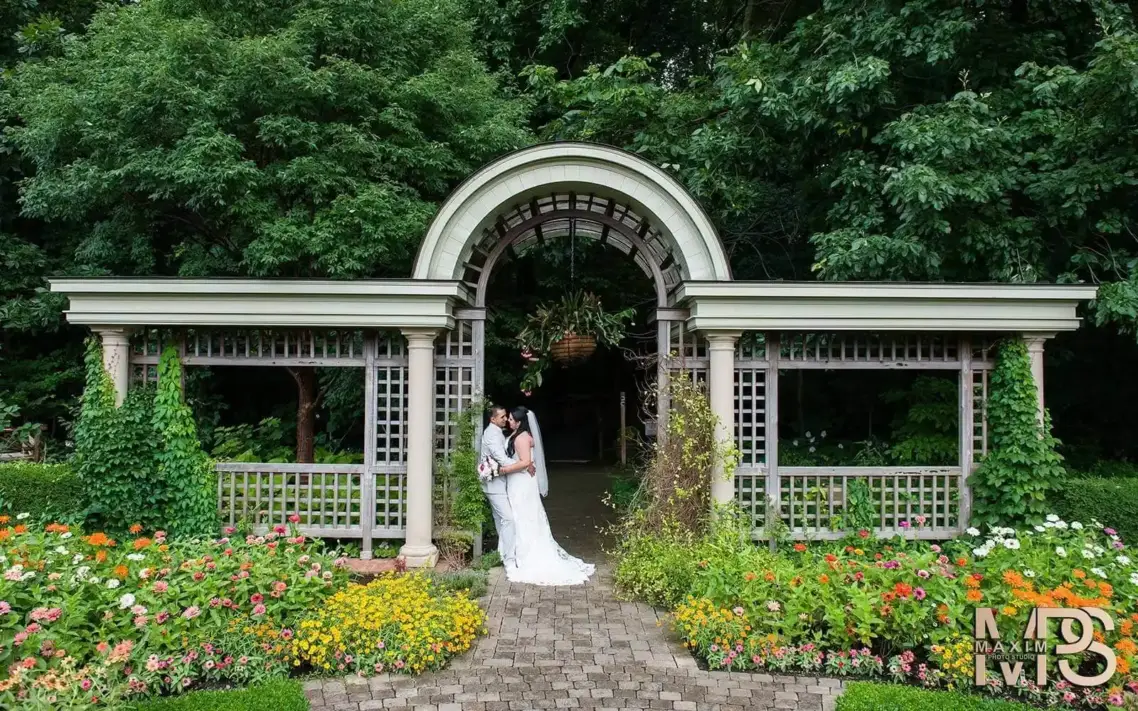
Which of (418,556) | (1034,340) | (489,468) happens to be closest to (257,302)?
(489,468)

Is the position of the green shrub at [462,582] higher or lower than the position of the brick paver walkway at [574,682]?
higher

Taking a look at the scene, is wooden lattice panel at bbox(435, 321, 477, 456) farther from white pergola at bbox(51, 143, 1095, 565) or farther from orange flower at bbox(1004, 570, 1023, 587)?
orange flower at bbox(1004, 570, 1023, 587)

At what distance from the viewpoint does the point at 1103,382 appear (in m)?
10.0

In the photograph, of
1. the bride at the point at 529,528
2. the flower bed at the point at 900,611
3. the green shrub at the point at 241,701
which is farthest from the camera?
the bride at the point at 529,528

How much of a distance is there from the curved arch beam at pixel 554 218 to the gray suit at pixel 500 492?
1463 mm

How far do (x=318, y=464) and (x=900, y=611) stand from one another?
17.0ft

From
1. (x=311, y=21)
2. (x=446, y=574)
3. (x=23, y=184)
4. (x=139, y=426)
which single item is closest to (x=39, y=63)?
(x=23, y=184)

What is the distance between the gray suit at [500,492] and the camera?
6754 mm

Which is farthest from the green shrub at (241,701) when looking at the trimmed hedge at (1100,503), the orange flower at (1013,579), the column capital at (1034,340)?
the column capital at (1034,340)

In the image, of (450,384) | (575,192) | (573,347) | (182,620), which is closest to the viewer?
(182,620)

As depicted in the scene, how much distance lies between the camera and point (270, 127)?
871 centimetres

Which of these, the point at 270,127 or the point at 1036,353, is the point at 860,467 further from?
the point at 270,127

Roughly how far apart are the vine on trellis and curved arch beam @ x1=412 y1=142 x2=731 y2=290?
2850 millimetres

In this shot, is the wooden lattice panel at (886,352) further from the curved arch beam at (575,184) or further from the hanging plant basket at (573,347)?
the hanging plant basket at (573,347)
